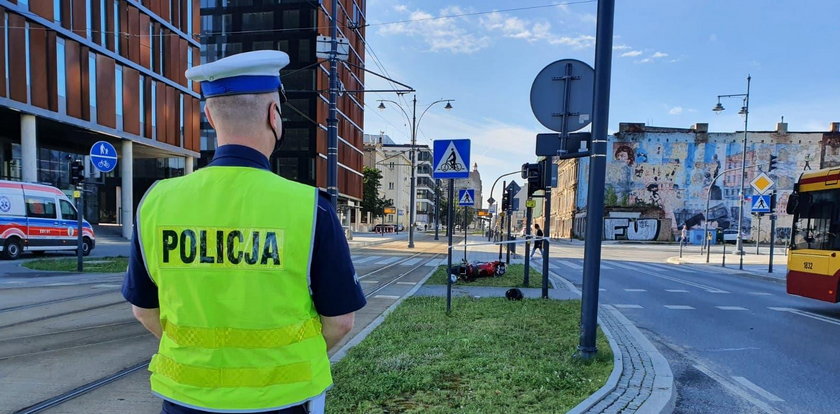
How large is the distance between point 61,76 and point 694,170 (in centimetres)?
5749

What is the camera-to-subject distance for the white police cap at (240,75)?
1531 mm

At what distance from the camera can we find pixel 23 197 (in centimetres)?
1531

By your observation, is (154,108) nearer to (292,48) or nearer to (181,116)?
(181,116)

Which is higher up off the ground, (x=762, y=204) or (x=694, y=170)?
(x=694, y=170)

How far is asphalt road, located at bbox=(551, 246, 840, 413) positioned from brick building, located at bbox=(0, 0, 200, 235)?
16.6 meters

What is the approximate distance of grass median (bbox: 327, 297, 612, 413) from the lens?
3496mm

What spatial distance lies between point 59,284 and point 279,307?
12.2 m

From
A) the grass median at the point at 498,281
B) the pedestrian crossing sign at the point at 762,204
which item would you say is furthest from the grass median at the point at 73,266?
the pedestrian crossing sign at the point at 762,204

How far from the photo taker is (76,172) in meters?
12.5

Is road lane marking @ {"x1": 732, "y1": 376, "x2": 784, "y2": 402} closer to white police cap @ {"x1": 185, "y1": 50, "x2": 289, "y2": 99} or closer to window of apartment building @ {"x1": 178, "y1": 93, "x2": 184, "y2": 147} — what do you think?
white police cap @ {"x1": 185, "y1": 50, "x2": 289, "y2": 99}

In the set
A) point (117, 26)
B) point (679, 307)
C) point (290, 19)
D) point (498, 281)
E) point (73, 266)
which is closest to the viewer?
point (679, 307)

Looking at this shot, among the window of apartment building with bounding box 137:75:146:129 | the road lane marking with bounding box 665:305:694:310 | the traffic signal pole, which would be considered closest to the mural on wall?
the road lane marking with bounding box 665:305:694:310

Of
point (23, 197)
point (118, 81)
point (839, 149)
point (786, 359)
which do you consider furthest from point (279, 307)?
point (839, 149)

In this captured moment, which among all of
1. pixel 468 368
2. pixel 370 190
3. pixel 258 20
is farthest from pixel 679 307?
pixel 370 190
